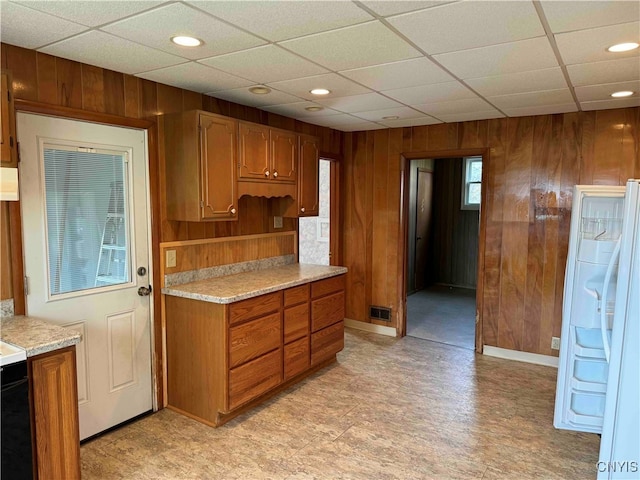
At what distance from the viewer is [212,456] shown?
2592mm

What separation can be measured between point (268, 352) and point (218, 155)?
1468 millimetres

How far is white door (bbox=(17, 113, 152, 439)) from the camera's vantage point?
2412 millimetres

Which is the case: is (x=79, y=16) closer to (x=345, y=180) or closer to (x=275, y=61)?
(x=275, y=61)

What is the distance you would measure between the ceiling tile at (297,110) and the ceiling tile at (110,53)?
1.28m

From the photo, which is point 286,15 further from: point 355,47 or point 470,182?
point 470,182

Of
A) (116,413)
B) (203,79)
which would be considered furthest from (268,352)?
(203,79)

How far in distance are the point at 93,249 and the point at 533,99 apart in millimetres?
3355

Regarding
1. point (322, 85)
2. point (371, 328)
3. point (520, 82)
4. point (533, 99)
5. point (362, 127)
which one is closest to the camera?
point (520, 82)

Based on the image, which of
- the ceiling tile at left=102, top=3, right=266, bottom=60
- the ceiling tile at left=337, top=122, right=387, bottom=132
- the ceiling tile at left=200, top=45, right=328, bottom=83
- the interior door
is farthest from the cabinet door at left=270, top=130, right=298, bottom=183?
the interior door

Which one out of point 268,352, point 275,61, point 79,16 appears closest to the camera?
point 79,16

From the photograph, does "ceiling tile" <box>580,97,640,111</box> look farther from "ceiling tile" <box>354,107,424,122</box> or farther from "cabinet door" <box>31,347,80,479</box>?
"cabinet door" <box>31,347,80,479</box>

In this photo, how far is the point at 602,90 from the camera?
3.06 meters

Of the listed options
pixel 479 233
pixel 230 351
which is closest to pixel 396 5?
pixel 230 351

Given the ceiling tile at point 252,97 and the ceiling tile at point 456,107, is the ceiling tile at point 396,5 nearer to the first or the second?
the ceiling tile at point 252,97
